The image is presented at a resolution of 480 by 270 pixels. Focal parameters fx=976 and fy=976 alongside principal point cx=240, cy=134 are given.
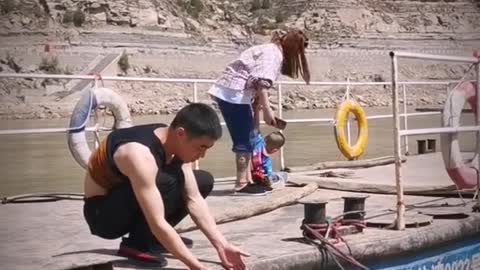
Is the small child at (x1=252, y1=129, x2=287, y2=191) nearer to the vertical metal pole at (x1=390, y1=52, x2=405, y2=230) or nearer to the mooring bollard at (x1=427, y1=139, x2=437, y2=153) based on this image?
the vertical metal pole at (x1=390, y1=52, x2=405, y2=230)

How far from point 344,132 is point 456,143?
378 cm

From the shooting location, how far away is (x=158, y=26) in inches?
2788

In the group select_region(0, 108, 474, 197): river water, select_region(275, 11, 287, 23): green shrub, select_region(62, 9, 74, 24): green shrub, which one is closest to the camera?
select_region(0, 108, 474, 197): river water

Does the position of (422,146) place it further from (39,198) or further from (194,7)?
(194,7)

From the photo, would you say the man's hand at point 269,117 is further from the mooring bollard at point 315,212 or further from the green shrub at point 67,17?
the green shrub at point 67,17

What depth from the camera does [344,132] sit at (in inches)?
381

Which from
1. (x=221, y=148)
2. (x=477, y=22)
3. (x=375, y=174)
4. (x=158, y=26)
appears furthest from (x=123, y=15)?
(x=375, y=174)

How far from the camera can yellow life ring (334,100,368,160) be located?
9.52m

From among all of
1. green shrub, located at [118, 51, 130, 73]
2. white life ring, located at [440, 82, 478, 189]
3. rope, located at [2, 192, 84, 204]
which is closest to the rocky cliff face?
green shrub, located at [118, 51, 130, 73]

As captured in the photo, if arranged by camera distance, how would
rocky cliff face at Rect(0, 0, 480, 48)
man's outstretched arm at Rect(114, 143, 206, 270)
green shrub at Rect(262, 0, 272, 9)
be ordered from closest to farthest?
man's outstretched arm at Rect(114, 143, 206, 270) → rocky cliff face at Rect(0, 0, 480, 48) → green shrub at Rect(262, 0, 272, 9)

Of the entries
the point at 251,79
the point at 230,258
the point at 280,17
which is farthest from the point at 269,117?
the point at 280,17

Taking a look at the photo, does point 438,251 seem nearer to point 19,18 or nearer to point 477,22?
point 19,18

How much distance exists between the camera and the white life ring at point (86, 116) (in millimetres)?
6773

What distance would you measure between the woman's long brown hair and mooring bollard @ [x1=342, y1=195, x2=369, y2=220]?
1220 mm
